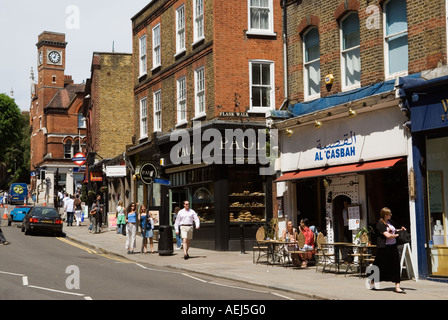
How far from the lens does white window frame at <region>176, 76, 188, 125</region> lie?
89.1 feet

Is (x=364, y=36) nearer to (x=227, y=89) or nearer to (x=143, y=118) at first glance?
(x=227, y=89)

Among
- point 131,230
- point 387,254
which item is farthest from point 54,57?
point 387,254

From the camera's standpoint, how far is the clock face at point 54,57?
8525cm

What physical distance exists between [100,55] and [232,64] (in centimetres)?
2270

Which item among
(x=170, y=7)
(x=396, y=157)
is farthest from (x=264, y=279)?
(x=170, y=7)

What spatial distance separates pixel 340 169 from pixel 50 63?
243 ft

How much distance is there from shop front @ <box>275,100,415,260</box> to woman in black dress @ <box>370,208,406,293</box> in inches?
97.1

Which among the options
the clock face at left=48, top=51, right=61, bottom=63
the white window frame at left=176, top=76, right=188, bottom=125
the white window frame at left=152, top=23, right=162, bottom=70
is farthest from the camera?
the clock face at left=48, top=51, right=61, bottom=63

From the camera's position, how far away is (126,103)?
45.2m

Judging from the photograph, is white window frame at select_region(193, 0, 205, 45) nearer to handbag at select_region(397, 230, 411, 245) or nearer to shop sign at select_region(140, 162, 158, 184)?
shop sign at select_region(140, 162, 158, 184)

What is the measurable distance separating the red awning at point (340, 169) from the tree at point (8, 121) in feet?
215

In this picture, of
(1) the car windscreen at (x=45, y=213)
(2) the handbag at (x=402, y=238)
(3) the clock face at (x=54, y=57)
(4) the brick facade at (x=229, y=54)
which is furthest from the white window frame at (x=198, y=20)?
(3) the clock face at (x=54, y=57)

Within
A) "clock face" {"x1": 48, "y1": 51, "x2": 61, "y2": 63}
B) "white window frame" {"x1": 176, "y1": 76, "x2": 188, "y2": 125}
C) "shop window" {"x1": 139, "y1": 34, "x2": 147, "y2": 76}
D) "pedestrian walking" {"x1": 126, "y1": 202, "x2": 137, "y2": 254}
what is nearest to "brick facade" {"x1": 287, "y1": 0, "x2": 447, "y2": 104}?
"pedestrian walking" {"x1": 126, "y1": 202, "x2": 137, "y2": 254}

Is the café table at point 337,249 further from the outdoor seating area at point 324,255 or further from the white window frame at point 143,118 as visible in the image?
the white window frame at point 143,118
